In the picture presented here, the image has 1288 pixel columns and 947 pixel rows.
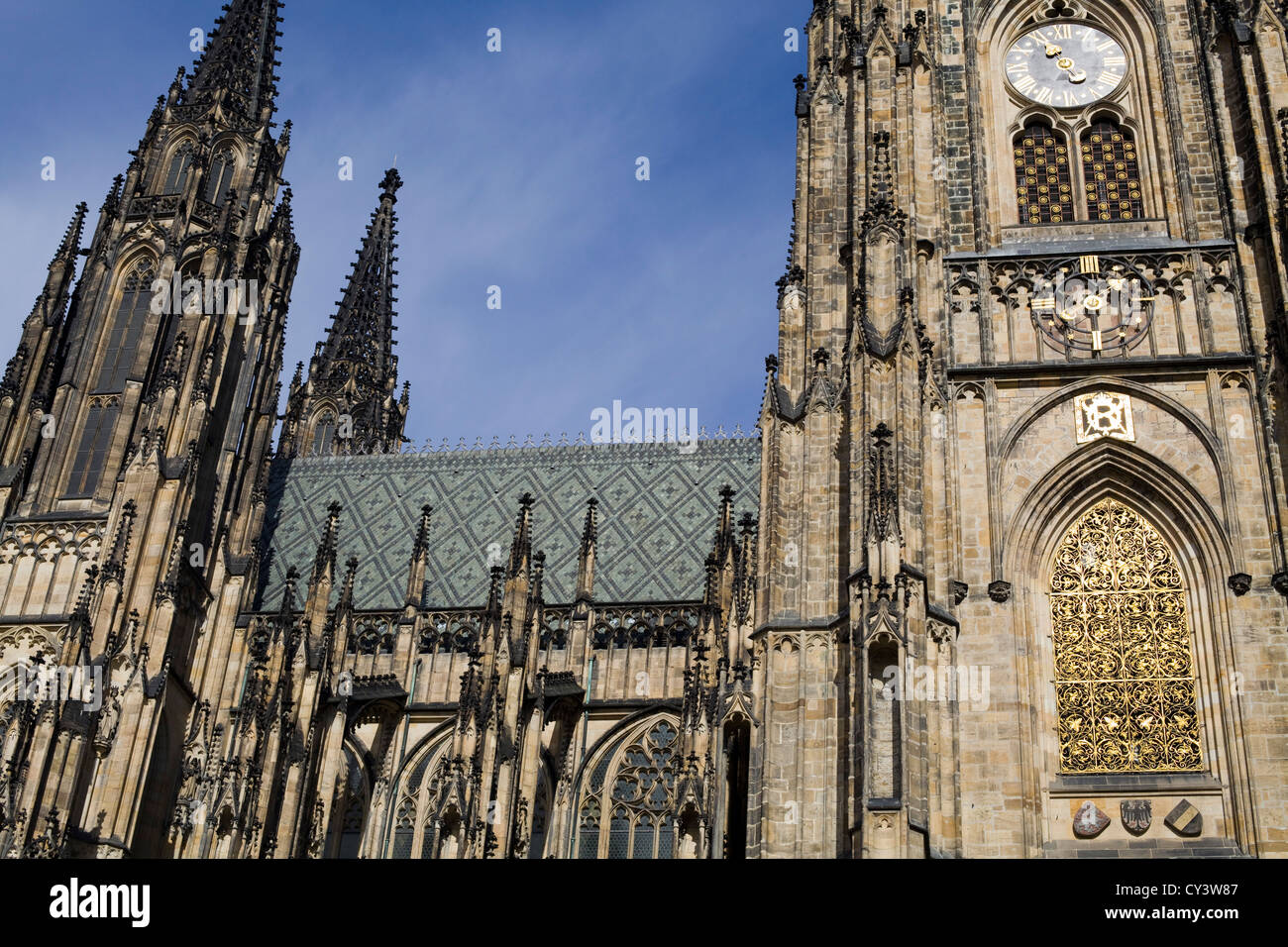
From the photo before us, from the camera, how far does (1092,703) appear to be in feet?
64.3

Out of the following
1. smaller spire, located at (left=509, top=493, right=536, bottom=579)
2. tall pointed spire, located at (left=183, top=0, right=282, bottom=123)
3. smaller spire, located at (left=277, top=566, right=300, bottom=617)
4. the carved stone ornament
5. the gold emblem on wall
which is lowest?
the carved stone ornament

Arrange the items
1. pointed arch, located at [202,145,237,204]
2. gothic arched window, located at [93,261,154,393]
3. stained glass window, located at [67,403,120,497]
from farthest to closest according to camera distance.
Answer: pointed arch, located at [202,145,237,204], gothic arched window, located at [93,261,154,393], stained glass window, located at [67,403,120,497]

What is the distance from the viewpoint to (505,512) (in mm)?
39281

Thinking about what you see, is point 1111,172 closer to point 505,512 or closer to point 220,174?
point 505,512

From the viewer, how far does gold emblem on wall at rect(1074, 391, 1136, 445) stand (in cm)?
2102

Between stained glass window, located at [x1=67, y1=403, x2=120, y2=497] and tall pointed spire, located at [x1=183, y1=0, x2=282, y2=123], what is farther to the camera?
tall pointed spire, located at [x1=183, y1=0, x2=282, y2=123]

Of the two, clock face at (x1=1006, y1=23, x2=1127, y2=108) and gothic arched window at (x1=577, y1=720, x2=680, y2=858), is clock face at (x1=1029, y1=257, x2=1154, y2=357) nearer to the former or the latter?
clock face at (x1=1006, y1=23, x2=1127, y2=108)

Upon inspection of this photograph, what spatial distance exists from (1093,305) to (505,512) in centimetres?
2006

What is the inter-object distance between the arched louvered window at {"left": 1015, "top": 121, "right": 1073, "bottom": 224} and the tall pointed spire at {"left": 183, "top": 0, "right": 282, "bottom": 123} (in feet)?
82.4

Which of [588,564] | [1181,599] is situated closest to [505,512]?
[588,564]

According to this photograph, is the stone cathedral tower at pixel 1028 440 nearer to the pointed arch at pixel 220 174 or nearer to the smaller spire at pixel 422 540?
the smaller spire at pixel 422 540

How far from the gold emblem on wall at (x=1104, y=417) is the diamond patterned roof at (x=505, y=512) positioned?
14662 millimetres

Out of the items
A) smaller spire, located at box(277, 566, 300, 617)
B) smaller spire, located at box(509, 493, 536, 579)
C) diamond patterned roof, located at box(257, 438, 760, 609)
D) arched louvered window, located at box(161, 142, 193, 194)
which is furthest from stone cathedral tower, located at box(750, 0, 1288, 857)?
arched louvered window, located at box(161, 142, 193, 194)

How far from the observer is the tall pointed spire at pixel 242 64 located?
4291 centimetres
